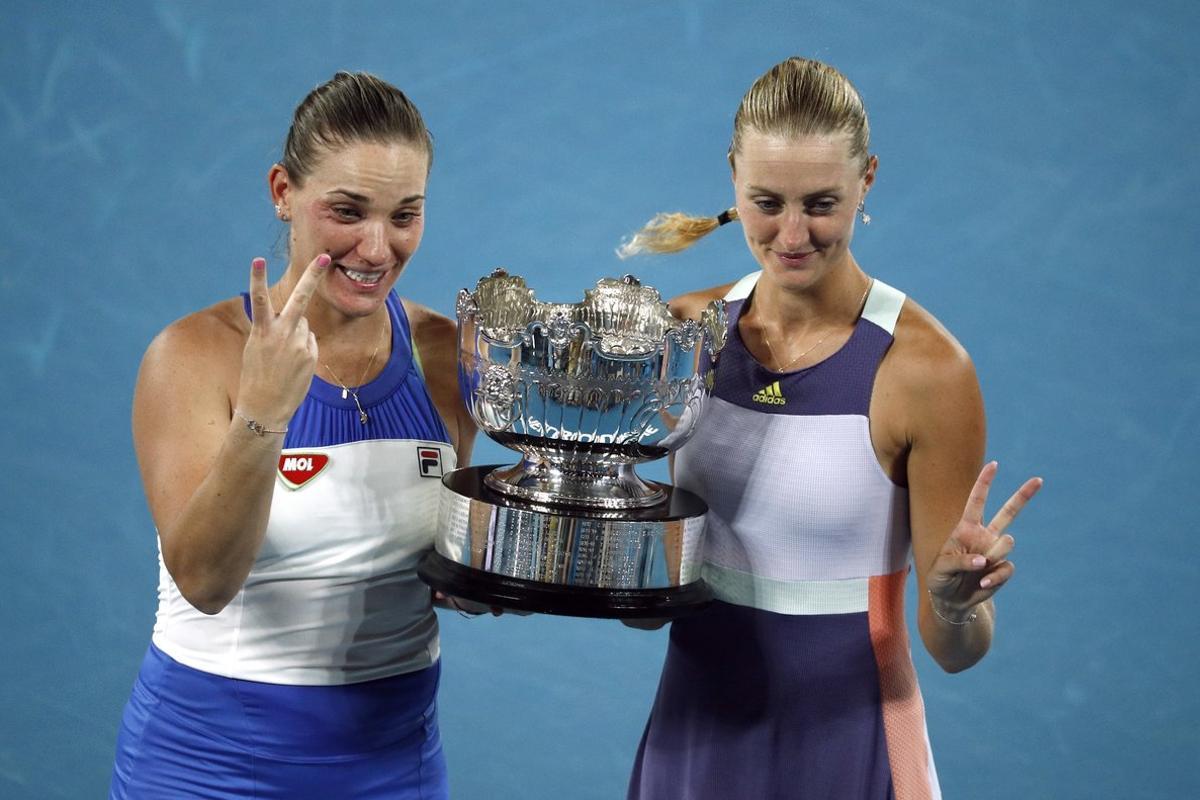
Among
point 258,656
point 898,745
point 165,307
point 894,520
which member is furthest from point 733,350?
point 165,307

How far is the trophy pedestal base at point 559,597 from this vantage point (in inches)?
58.2

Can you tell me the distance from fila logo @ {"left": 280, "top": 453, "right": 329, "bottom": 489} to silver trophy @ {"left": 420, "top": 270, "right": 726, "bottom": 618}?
14cm

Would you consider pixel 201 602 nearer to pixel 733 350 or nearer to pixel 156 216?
pixel 733 350

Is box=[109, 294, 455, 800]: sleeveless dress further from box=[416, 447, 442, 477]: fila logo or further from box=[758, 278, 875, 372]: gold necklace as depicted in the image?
box=[758, 278, 875, 372]: gold necklace

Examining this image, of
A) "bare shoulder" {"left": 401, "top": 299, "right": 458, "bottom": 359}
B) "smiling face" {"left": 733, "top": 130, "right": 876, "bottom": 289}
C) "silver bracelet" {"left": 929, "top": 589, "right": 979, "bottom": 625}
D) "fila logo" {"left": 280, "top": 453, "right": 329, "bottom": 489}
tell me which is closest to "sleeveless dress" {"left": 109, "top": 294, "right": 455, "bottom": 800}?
"fila logo" {"left": 280, "top": 453, "right": 329, "bottom": 489}

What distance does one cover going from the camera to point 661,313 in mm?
1605

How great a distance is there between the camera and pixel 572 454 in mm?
1573

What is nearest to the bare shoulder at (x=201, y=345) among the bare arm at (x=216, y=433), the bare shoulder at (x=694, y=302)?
the bare arm at (x=216, y=433)

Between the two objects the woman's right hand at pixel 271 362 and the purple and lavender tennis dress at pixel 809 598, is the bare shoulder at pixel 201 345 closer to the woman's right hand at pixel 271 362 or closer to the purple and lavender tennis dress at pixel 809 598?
the woman's right hand at pixel 271 362

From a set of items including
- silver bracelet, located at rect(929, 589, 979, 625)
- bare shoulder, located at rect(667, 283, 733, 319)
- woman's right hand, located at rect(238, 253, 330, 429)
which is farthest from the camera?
bare shoulder, located at rect(667, 283, 733, 319)

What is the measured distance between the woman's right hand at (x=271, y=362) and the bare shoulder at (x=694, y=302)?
1.73 feet

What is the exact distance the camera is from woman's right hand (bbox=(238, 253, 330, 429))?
139cm

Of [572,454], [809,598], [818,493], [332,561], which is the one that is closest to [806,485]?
[818,493]

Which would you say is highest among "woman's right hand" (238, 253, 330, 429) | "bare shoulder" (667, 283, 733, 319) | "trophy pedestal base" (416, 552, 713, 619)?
"bare shoulder" (667, 283, 733, 319)
